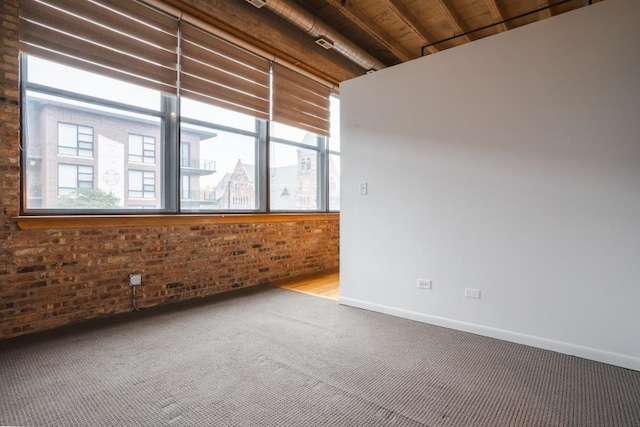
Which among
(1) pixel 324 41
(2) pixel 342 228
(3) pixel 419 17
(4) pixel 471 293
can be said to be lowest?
(4) pixel 471 293

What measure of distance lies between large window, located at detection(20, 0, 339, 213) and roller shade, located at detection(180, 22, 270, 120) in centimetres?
1

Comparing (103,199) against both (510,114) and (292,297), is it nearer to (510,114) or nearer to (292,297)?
(292,297)

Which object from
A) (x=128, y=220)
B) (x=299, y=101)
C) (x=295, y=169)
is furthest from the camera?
(x=295, y=169)

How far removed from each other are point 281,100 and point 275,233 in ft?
6.33

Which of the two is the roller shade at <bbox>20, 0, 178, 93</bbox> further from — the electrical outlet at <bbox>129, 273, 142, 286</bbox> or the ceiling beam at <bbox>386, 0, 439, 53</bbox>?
the ceiling beam at <bbox>386, 0, 439, 53</bbox>

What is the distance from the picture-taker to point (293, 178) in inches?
215

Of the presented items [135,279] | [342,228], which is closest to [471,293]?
[342,228]

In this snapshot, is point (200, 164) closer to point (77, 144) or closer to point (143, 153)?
point (143, 153)

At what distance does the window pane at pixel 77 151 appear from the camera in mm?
2938

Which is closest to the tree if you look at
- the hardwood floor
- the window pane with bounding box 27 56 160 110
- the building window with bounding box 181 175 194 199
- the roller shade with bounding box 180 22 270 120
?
the building window with bounding box 181 175 194 199

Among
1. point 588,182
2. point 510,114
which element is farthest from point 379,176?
point 588,182

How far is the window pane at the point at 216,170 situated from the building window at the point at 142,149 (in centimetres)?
33

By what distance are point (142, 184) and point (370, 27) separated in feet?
11.9

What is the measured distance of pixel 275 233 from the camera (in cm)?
494
